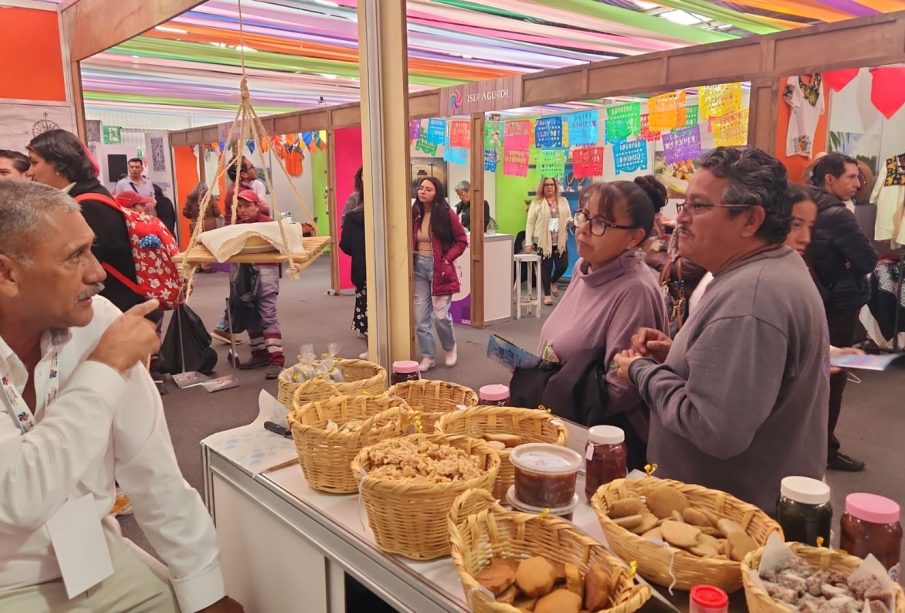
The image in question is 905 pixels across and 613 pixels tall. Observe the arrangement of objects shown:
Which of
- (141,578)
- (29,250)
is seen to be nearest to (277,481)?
(141,578)

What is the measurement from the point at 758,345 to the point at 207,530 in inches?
51.1

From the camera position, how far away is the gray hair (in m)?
1.23

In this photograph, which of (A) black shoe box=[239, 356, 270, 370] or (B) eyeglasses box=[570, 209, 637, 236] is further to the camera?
(A) black shoe box=[239, 356, 270, 370]

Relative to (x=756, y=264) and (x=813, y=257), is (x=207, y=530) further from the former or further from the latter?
(x=813, y=257)

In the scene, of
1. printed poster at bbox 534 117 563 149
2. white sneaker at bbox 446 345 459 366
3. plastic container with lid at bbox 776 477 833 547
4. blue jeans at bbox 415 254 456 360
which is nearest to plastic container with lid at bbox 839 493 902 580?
plastic container with lid at bbox 776 477 833 547

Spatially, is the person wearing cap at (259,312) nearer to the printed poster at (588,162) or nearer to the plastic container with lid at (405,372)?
the plastic container with lid at (405,372)

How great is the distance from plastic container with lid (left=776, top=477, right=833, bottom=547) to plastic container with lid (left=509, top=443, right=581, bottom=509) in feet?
1.20

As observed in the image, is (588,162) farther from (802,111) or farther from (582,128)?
(802,111)

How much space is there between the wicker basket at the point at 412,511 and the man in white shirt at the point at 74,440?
1.69 ft

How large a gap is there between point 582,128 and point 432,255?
5.81m

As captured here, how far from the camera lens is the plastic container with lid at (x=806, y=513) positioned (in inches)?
44.4

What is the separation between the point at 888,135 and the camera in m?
5.72

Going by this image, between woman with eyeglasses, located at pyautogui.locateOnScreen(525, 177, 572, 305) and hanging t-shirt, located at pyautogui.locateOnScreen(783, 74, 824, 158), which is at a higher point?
hanging t-shirt, located at pyautogui.locateOnScreen(783, 74, 824, 158)

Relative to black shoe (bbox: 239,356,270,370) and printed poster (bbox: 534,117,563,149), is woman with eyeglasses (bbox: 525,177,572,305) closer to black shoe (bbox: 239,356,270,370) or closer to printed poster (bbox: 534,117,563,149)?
printed poster (bbox: 534,117,563,149)
